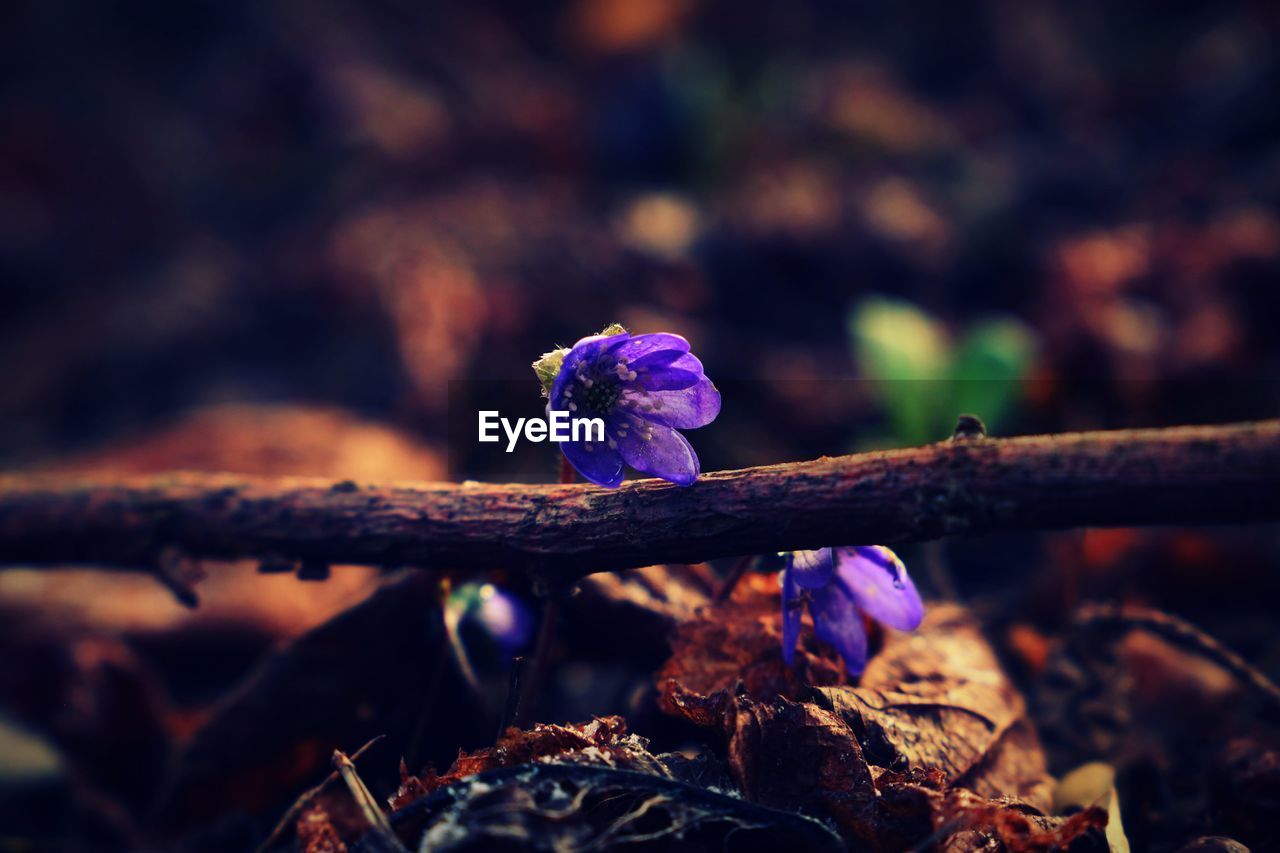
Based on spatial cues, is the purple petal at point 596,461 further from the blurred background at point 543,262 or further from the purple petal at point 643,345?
the blurred background at point 543,262

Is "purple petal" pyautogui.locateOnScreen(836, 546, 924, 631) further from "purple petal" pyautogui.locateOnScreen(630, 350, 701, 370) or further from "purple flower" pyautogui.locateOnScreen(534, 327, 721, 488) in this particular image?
"purple petal" pyautogui.locateOnScreen(630, 350, 701, 370)

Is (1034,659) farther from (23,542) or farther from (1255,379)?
(23,542)

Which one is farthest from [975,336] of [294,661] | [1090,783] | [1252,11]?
[1252,11]

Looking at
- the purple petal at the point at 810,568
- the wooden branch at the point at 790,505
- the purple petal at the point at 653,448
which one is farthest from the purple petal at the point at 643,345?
the purple petal at the point at 810,568

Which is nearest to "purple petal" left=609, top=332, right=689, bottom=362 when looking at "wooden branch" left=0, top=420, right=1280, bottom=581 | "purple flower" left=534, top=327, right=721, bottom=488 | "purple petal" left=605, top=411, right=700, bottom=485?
"purple flower" left=534, top=327, right=721, bottom=488

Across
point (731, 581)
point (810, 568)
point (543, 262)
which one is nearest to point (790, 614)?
point (810, 568)

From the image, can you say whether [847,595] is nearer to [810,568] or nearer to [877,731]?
[810,568]
